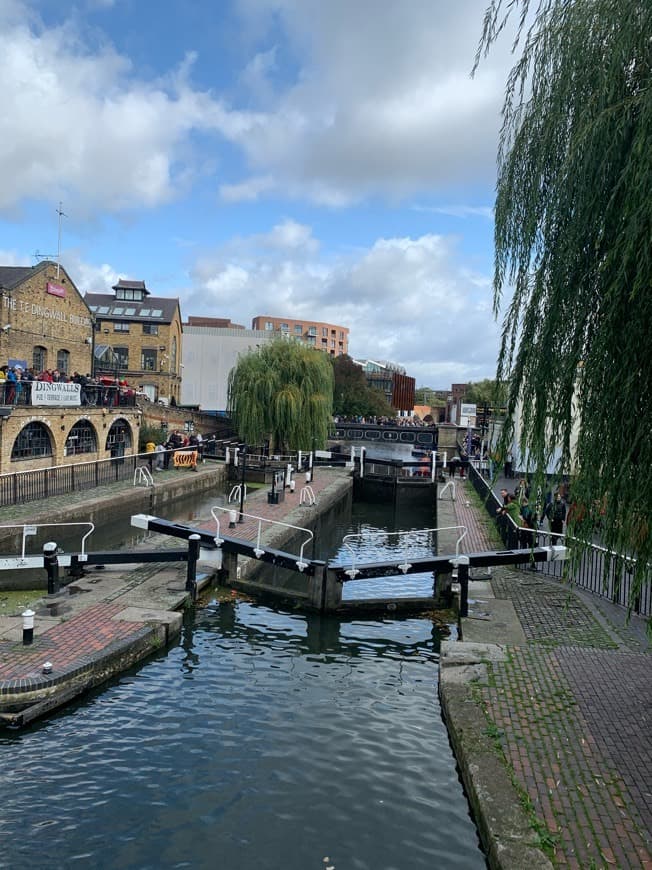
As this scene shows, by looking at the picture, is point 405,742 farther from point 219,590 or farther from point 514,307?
point 219,590

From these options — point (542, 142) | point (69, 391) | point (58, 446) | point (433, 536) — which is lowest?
point (433, 536)

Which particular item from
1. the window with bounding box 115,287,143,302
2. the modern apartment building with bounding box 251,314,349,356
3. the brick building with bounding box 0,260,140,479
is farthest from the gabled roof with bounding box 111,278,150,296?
the modern apartment building with bounding box 251,314,349,356

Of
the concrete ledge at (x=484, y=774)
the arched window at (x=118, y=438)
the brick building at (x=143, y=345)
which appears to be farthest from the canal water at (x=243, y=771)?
the brick building at (x=143, y=345)

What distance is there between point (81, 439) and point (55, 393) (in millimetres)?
3656

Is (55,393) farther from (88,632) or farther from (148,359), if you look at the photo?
(148,359)

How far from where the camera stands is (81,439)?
27828 mm

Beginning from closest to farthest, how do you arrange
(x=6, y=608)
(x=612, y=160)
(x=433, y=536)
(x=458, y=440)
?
(x=612, y=160) < (x=6, y=608) < (x=433, y=536) < (x=458, y=440)

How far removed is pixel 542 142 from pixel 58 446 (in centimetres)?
2318

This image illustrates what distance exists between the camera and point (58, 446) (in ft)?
83.4

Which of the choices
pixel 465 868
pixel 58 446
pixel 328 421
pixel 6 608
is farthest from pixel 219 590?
pixel 328 421

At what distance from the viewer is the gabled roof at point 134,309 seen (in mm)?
52625

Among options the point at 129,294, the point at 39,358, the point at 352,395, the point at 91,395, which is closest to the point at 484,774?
the point at 91,395

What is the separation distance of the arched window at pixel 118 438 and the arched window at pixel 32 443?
5.07 metres

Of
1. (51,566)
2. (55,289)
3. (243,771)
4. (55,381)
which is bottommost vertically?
(243,771)
